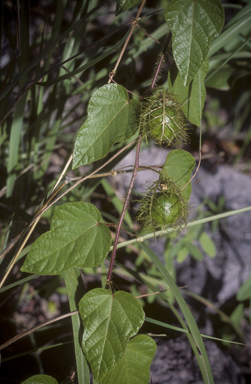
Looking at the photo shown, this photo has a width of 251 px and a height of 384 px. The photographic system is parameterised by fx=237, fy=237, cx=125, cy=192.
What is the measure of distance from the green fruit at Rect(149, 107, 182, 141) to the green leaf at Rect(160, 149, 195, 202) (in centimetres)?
8

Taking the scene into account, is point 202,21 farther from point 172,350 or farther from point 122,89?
point 172,350

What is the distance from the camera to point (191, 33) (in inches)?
21.2

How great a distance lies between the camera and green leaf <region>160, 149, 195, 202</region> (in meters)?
0.65

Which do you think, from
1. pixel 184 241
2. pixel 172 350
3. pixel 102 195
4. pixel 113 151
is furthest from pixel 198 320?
pixel 113 151

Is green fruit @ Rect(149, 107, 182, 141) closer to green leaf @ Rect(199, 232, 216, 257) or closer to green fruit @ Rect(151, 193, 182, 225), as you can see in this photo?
green fruit @ Rect(151, 193, 182, 225)

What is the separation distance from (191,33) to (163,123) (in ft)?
0.68

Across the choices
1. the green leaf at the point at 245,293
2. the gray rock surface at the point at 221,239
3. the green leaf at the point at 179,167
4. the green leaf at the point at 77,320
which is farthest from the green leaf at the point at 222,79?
the green leaf at the point at 77,320

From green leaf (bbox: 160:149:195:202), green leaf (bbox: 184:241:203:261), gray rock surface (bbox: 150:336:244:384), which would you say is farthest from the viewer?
green leaf (bbox: 184:241:203:261)

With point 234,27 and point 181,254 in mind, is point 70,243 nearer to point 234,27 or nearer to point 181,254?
point 181,254

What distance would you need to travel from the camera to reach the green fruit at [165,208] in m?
0.59

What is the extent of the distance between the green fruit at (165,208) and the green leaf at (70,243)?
0.13m

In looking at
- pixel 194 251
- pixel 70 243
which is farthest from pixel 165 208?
pixel 194 251

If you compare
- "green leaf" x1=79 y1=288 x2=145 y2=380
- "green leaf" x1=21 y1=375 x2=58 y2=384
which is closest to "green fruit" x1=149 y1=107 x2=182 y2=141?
"green leaf" x1=79 y1=288 x2=145 y2=380

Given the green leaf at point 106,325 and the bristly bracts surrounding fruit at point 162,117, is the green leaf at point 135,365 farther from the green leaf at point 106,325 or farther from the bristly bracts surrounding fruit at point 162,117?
the bristly bracts surrounding fruit at point 162,117
